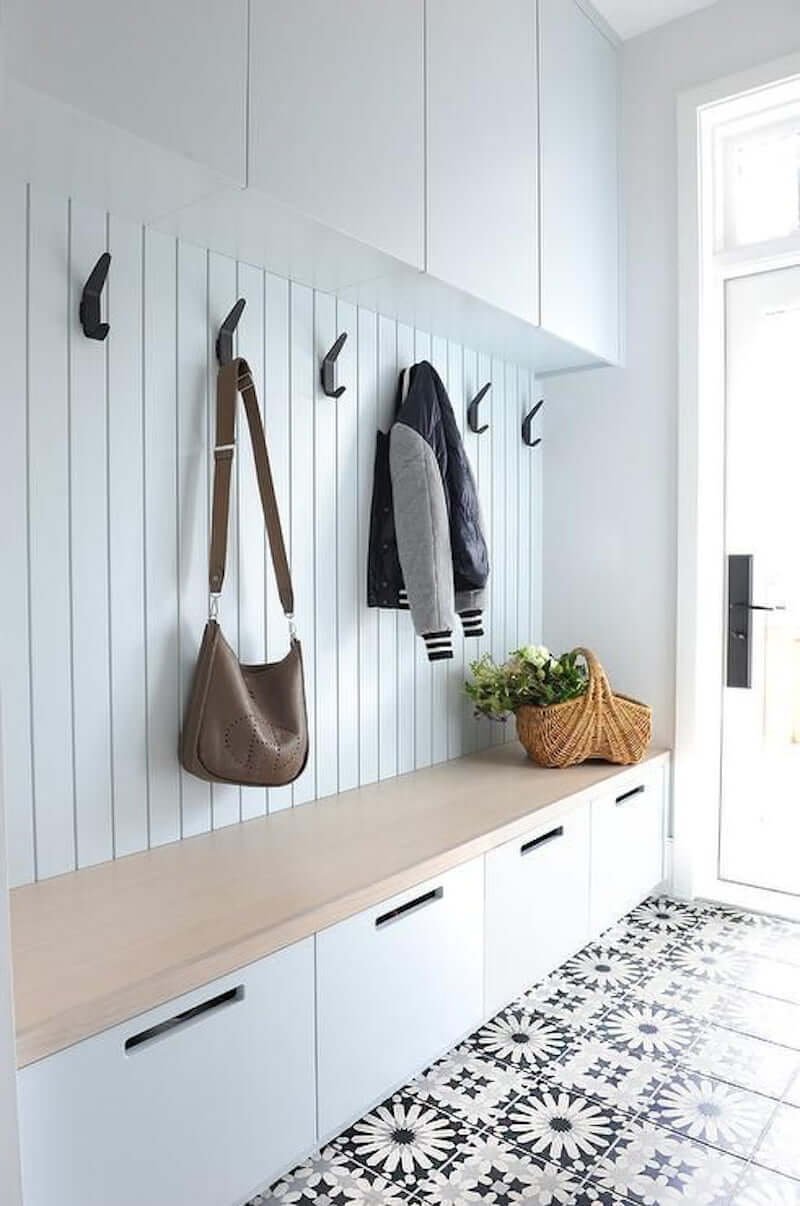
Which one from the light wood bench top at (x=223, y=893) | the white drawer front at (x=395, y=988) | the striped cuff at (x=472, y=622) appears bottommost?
the white drawer front at (x=395, y=988)

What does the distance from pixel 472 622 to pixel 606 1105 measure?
116cm

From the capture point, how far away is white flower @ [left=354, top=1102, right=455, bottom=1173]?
A: 1514 mm

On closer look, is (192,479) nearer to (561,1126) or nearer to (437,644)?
(437,644)

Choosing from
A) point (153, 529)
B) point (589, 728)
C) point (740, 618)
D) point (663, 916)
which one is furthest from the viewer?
point (740, 618)

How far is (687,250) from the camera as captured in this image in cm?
265

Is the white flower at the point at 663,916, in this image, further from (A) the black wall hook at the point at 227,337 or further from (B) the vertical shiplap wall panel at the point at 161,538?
(A) the black wall hook at the point at 227,337

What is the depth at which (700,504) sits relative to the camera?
8.68ft

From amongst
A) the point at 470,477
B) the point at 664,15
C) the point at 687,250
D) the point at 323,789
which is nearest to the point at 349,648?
the point at 323,789

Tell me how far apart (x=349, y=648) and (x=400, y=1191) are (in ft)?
3.75

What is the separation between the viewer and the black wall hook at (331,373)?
2.08 meters

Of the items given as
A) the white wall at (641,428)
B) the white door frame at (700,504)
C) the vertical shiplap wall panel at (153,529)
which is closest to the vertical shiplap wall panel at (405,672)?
the vertical shiplap wall panel at (153,529)

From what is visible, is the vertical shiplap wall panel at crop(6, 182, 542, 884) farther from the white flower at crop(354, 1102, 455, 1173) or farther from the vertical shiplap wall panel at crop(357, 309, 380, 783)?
the white flower at crop(354, 1102, 455, 1173)

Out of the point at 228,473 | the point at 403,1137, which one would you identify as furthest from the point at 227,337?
the point at 403,1137

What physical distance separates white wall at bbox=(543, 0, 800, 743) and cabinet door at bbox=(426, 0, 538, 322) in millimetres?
594
